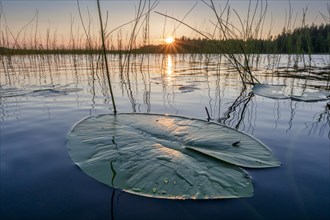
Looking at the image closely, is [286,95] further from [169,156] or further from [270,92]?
[169,156]

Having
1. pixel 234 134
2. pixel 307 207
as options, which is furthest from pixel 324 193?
pixel 234 134

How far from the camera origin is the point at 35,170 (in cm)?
131

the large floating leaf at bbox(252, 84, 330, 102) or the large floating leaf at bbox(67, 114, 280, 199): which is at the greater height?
the large floating leaf at bbox(252, 84, 330, 102)

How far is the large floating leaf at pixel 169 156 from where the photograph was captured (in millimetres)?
1012

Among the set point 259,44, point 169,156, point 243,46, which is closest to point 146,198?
point 169,156

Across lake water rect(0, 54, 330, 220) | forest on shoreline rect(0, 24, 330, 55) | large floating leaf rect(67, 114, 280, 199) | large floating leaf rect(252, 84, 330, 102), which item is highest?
forest on shoreline rect(0, 24, 330, 55)

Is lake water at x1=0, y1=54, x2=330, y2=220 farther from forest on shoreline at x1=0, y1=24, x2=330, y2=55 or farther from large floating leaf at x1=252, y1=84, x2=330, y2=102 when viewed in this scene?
forest on shoreline at x1=0, y1=24, x2=330, y2=55

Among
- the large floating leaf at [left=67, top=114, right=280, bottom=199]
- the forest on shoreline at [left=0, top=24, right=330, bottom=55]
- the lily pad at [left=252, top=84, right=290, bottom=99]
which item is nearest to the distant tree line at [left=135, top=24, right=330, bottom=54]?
the forest on shoreline at [left=0, top=24, right=330, bottom=55]

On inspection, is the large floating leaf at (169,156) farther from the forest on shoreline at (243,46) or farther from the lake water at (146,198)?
the forest on shoreline at (243,46)

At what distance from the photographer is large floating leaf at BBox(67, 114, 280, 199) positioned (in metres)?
1.01

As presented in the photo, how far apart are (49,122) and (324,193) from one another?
7.04ft

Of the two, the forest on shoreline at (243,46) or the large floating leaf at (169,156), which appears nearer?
the large floating leaf at (169,156)

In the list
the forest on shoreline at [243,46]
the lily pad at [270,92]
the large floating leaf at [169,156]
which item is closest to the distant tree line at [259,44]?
the forest on shoreline at [243,46]

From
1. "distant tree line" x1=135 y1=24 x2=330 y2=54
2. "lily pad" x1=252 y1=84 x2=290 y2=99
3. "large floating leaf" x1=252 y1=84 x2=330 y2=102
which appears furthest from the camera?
"distant tree line" x1=135 y1=24 x2=330 y2=54
